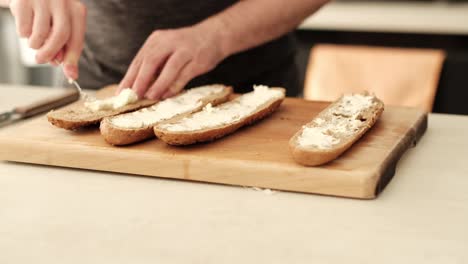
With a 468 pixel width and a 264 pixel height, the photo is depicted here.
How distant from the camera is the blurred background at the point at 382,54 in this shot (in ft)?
8.73

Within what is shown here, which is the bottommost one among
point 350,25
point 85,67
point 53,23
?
point 350,25

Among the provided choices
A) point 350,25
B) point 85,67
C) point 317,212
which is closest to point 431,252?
point 317,212

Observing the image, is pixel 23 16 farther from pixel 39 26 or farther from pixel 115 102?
pixel 115 102

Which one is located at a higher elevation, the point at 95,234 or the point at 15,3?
the point at 15,3

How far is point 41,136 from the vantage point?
1257 millimetres

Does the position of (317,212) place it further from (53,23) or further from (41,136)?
(53,23)

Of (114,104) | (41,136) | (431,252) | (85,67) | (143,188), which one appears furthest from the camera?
(85,67)

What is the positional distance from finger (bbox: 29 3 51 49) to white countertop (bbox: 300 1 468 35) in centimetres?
201

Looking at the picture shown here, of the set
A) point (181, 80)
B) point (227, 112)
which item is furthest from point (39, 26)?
point (227, 112)

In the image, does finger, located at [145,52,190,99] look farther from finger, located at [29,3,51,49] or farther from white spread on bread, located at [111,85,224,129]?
finger, located at [29,3,51,49]

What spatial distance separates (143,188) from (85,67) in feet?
3.00

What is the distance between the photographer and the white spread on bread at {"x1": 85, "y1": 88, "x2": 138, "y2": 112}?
136cm

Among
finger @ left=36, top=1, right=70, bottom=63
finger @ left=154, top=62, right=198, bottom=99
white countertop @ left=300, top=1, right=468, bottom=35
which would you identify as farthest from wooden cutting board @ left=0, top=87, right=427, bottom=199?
white countertop @ left=300, top=1, right=468, bottom=35

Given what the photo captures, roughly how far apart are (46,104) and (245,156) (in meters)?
0.63
